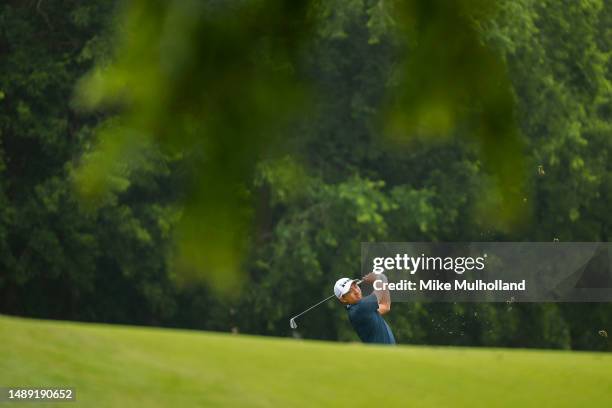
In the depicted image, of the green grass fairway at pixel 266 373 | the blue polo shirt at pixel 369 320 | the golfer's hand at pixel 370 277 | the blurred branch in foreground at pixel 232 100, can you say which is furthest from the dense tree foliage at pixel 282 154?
the blue polo shirt at pixel 369 320

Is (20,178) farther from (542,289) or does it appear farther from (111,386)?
(111,386)

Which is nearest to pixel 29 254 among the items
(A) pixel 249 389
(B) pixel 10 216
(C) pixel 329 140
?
(B) pixel 10 216

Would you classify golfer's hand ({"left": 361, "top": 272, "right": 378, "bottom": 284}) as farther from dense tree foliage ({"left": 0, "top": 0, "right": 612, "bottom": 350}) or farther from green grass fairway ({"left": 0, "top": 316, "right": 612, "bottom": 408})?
green grass fairway ({"left": 0, "top": 316, "right": 612, "bottom": 408})

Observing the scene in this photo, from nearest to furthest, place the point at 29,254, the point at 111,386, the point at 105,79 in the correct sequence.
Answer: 1. the point at 105,79
2. the point at 111,386
3. the point at 29,254

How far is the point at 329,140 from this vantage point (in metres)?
26.7

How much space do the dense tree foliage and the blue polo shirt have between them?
1643 mm

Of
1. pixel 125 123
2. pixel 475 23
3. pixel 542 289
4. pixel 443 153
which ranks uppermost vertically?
pixel 443 153

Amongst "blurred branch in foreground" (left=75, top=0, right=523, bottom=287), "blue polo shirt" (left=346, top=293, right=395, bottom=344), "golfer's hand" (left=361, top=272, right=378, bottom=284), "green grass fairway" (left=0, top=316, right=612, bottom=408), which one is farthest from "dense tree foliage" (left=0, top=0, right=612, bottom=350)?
"blue polo shirt" (left=346, top=293, right=395, bottom=344)

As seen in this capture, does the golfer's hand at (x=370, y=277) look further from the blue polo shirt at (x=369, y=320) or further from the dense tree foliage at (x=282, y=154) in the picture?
the blue polo shirt at (x=369, y=320)

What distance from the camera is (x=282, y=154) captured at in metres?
3.53

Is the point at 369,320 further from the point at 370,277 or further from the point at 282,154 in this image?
the point at 282,154

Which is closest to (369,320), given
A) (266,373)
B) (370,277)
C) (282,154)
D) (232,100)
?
(266,373)

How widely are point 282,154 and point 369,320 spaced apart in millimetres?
8325

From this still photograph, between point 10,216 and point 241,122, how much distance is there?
22.4 meters
